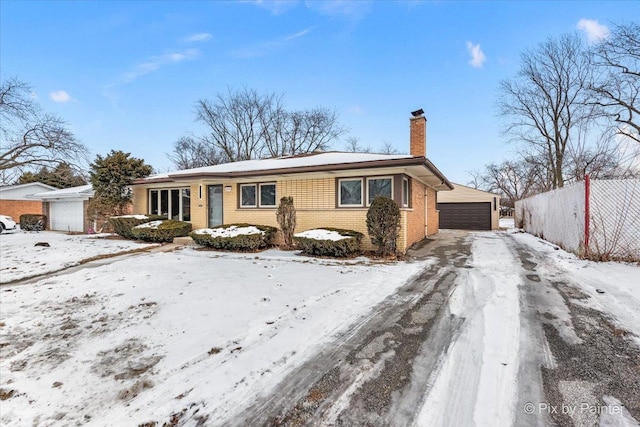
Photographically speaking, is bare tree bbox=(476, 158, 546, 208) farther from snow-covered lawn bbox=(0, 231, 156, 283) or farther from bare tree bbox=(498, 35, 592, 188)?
snow-covered lawn bbox=(0, 231, 156, 283)

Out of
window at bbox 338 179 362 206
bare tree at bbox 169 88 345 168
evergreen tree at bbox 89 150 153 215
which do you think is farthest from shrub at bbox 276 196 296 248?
bare tree at bbox 169 88 345 168

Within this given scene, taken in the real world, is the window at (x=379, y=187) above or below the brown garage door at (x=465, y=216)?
above

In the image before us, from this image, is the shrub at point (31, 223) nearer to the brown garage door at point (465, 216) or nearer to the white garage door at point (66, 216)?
the white garage door at point (66, 216)

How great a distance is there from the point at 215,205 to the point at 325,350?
10.3 m

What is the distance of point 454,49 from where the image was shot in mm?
12570

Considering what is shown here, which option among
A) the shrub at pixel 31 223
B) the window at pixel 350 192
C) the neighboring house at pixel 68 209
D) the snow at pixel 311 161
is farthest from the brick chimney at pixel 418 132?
the shrub at pixel 31 223

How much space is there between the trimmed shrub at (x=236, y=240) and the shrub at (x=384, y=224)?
3662mm

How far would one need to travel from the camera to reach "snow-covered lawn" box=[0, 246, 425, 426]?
234cm

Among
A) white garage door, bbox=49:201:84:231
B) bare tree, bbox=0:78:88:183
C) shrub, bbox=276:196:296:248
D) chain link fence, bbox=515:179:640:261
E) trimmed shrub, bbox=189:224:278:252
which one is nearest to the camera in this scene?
chain link fence, bbox=515:179:640:261

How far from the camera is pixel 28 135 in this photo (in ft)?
46.0

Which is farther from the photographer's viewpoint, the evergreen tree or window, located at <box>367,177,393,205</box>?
the evergreen tree

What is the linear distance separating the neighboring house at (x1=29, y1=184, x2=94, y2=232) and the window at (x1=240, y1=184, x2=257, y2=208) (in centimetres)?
990

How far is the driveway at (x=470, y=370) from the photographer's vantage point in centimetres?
204

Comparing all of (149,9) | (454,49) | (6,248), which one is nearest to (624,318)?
(454,49)
